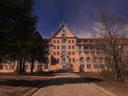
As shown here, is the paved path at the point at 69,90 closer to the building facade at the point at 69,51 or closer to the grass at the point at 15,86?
the grass at the point at 15,86

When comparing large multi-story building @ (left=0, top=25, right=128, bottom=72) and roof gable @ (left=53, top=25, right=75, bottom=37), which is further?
roof gable @ (left=53, top=25, right=75, bottom=37)

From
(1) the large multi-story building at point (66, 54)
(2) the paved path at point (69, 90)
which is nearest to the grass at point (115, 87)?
(2) the paved path at point (69, 90)

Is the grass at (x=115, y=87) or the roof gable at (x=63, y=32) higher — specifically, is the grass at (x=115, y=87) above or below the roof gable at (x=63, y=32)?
below

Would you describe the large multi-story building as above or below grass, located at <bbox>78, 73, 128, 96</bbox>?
above

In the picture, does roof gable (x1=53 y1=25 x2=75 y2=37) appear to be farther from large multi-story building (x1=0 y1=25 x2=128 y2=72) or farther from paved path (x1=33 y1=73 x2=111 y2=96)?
paved path (x1=33 y1=73 x2=111 y2=96)

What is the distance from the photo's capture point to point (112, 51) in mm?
36375

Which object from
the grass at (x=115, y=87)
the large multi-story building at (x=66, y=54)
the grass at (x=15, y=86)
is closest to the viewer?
the grass at (x=15, y=86)

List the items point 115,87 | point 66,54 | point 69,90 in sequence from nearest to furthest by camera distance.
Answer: point 69,90 < point 115,87 < point 66,54

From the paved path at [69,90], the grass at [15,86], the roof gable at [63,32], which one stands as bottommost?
the paved path at [69,90]

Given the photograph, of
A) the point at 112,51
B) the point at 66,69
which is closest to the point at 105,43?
the point at 112,51

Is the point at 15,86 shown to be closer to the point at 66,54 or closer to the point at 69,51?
the point at 66,54

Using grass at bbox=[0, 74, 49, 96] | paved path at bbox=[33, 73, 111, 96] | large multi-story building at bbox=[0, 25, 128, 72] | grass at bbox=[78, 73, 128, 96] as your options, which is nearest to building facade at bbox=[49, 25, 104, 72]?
large multi-story building at bbox=[0, 25, 128, 72]

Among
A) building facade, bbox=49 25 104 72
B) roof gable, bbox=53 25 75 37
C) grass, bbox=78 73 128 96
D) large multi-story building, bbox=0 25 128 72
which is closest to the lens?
grass, bbox=78 73 128 96

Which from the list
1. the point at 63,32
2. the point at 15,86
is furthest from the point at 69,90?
the point at 63,32
